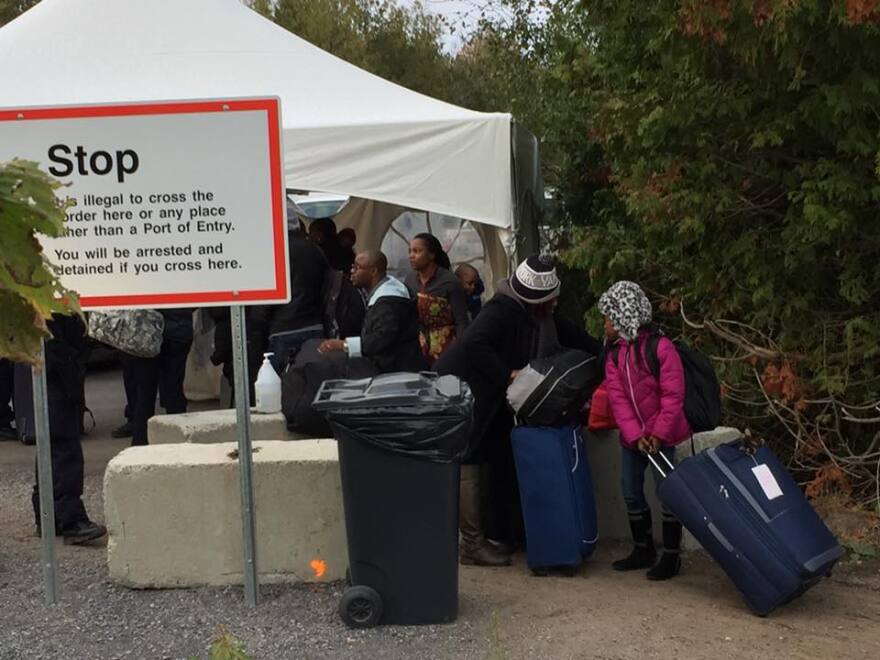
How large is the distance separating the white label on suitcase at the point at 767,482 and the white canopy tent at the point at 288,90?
3.26 m

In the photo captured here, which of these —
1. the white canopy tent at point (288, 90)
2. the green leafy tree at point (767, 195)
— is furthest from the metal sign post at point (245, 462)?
the white canopy tent at point (288, 90)

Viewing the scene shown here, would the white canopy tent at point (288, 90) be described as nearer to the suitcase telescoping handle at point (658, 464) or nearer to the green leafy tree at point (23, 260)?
the suitcase telescoping handle at point (658, 464)

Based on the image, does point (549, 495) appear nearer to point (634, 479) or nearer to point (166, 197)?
point (634, 479)

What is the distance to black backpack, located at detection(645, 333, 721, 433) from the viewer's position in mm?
6133

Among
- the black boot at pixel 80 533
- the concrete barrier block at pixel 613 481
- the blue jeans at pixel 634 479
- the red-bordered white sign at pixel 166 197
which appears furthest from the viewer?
the concrete barrier block at pixel 613 481

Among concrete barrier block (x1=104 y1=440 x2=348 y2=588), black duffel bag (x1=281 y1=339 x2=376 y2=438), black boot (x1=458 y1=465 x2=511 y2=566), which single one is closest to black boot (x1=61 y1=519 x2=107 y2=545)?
concrete barrier block (x1=104 y1=440 x2=348 y2=588)

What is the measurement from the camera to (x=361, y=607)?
16.9ft

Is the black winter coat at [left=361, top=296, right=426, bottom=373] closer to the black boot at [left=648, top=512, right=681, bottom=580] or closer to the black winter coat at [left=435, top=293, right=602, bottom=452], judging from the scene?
the black winter coat at [left=435, top=293, right=602, bottom=452]

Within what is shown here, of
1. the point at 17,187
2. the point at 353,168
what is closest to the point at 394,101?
the point at 353,168

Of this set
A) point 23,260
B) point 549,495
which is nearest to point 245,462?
point 549,495

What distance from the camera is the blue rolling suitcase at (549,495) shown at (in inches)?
242

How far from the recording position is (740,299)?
8.09 m

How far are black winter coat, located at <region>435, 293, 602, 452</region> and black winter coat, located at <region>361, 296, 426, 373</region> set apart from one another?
0.89 meters

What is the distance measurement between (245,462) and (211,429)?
1.85 meters
